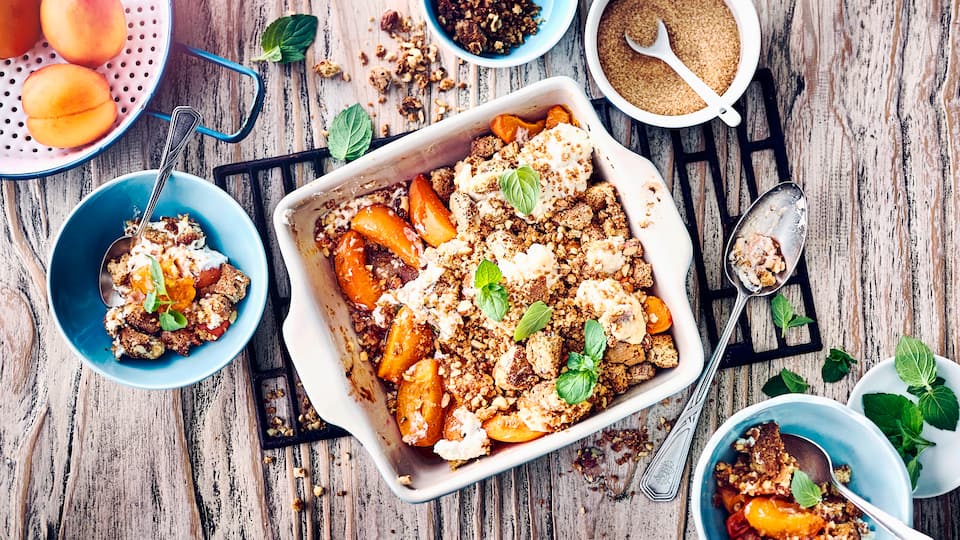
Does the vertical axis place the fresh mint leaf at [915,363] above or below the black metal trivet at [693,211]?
below

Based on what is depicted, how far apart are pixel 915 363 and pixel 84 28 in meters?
1.87

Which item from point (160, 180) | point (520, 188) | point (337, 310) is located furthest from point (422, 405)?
point (160, 180)

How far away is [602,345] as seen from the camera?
1.22 metres

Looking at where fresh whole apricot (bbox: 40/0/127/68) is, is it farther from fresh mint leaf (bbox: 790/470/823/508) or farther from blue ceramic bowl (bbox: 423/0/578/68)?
fresh mint leaf (bbox: 790/470/823/508)

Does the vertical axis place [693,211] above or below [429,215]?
below

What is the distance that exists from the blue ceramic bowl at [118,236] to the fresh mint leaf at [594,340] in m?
0.67

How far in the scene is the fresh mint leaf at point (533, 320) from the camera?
1222 millimetres

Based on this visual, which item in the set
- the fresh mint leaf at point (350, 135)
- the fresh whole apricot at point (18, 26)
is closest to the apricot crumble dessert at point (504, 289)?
the fresh mint leaf at point (350, 135)

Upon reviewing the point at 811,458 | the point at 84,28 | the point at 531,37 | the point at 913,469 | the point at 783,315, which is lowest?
the point at 913,469

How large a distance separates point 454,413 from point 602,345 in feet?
1.07

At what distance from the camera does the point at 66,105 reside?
4.44 feet

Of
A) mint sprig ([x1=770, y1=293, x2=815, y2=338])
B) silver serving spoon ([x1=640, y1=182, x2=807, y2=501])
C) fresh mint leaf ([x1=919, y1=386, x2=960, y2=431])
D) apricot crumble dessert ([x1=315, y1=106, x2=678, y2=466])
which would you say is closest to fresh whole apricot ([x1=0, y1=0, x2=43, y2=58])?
apricot crumble dessert ([x1=315, y1=106, x2=678, y2=466])

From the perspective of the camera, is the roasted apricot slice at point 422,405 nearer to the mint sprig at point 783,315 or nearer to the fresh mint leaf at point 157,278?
the fresh mint leaf at point 157,278

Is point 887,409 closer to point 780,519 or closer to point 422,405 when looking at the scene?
point 780,519
